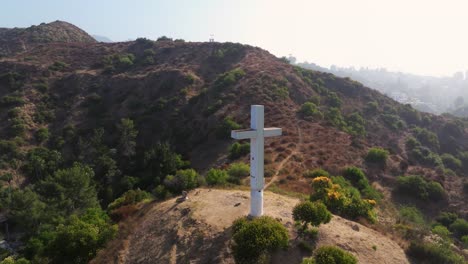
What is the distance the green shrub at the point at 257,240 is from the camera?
1320cm

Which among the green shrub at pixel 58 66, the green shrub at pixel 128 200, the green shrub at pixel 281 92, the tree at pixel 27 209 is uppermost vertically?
the green shrub at pixel 58 66

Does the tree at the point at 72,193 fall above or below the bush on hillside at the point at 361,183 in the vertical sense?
below

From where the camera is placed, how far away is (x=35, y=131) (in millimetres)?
56250

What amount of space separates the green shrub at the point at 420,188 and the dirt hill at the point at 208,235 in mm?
18845

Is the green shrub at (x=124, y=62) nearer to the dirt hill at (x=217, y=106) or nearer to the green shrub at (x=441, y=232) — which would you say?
the dirt hill at (x=217, y=106)

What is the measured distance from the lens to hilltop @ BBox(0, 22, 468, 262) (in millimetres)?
33909

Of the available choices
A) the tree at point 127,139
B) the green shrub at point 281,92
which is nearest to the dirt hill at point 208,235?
the tree at point 127,139

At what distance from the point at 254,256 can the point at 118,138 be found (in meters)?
45.0

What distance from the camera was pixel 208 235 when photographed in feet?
51.5

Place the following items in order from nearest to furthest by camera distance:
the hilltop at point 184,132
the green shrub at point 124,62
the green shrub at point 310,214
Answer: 1. the green shrub at point 310,214
2. the hilltop at point 184,132
3. the green shrub at point 124,62

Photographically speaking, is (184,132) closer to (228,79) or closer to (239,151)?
(228,79)

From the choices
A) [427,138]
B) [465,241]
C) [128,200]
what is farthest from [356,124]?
[128,200]

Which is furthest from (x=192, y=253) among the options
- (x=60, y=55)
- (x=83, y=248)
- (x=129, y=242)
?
(x=60, y=55)

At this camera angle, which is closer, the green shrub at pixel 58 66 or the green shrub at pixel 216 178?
the green shrub at pixel 216 178
